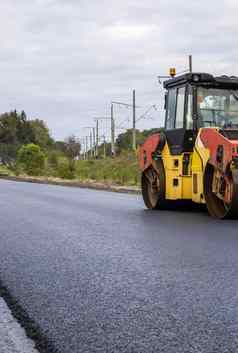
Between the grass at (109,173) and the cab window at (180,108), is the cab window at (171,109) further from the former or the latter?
the grass at (109,173)

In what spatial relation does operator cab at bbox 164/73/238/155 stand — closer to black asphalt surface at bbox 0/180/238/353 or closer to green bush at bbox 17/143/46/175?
black asphalt surface at bbox 0/180/238/353

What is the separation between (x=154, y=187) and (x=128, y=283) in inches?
332

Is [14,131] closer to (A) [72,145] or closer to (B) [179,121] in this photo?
(A) [72,145]

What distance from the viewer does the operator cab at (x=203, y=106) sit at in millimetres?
12438

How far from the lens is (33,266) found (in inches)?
255

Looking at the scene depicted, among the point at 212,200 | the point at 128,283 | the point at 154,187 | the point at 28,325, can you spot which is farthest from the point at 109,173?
the point at 28,325

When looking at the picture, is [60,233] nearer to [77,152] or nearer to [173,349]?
[173,349]

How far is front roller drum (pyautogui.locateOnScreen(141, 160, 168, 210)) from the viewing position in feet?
43.5

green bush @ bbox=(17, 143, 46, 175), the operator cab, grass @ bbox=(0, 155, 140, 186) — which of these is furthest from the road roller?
green bush @ bbox=(17, 143, 46, 175)

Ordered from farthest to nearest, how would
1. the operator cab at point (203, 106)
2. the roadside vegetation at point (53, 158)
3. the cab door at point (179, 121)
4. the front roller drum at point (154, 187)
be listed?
the roadside vegetation at point (53, 158)
the front roller drum at point (154, 187)
the cab door at point (179, 121)
the operator cab at point (203, 106)

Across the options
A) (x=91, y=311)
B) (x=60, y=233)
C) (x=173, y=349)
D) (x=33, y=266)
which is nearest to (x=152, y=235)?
(x=60, y=233)

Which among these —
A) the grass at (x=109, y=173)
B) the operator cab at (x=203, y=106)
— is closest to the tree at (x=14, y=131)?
the grass at (x=109, y=173)

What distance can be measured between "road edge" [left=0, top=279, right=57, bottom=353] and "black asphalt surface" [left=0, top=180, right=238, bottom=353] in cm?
4

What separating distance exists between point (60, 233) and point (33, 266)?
276cm
